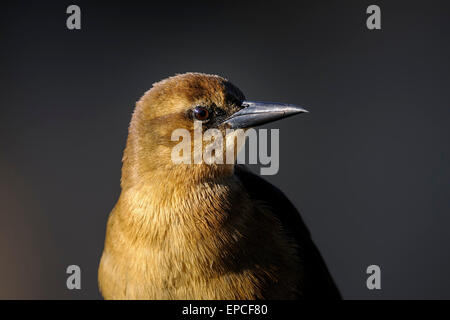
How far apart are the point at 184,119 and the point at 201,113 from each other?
57 millimetres

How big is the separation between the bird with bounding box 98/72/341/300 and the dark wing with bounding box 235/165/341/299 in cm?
12

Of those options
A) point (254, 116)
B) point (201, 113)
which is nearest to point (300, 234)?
point (254, 116)

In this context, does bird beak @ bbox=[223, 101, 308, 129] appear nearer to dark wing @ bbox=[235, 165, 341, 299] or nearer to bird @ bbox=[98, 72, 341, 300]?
bird @ bbox=[98, 72, 341, 300]

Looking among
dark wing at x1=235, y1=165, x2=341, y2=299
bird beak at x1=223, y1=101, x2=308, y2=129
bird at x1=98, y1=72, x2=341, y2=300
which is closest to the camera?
bird at x1=98, y1=72, x2=341, y2=300

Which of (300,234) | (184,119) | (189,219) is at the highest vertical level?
(184,119)

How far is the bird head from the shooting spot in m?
1.45

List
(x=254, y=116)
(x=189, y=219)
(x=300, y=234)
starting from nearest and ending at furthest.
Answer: (x=189, y=219), (x=254, y=116), (x=300, y=234)

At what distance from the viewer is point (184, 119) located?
1.46 m

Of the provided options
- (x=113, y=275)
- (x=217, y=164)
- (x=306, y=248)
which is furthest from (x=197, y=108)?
(x=306, y=248)

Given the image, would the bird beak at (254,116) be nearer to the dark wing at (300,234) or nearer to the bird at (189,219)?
the bird at (189,219)

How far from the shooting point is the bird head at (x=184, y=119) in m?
1.45

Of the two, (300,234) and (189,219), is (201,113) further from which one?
(300,234)

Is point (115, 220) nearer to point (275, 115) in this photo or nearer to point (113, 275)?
point (113, 275)

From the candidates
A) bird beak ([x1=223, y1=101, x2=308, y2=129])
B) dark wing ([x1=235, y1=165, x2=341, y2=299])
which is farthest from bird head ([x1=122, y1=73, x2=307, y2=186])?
dark wing ([x1=235, y1=165, x2=341, y2=299])
